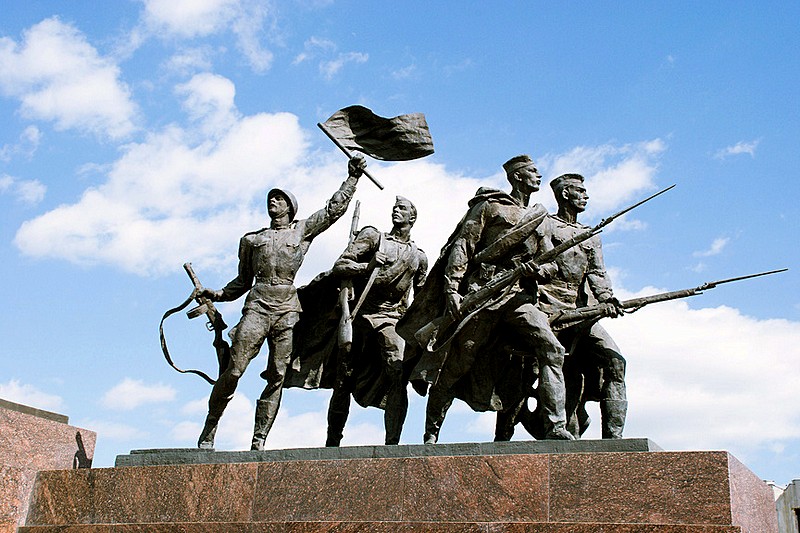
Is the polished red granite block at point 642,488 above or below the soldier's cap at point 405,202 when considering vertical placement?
below

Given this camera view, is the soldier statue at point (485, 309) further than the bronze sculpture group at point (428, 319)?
No

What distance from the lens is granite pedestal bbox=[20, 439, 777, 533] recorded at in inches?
316

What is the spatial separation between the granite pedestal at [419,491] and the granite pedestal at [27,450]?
0.21 metres

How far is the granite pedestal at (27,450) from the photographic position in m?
10.5

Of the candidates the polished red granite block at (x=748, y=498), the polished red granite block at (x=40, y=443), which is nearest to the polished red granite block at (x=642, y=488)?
the polished red granite block at (x=748, y=498)

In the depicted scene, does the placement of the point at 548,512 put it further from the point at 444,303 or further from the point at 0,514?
the point at 0,514

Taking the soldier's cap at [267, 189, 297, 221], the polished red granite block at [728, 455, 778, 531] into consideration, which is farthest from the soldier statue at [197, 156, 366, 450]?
the polished red granite block at [728, 455, 778, 531]

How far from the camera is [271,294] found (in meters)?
10.9

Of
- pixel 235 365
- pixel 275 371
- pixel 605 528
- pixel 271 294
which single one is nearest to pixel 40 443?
pixel 235 365

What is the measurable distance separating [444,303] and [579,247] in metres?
1.51

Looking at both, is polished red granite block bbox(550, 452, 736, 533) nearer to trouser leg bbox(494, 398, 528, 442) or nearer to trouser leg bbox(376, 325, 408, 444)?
trouser leg bbox(494, 398, 528, 442)

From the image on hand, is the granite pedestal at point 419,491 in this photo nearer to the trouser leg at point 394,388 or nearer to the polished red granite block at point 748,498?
the polished red granite block at point 748,498

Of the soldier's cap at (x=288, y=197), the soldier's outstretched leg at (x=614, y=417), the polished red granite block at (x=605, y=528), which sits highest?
the soldier's cap at (x=288, y=197)

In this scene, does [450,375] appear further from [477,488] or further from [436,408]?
[477,488]
